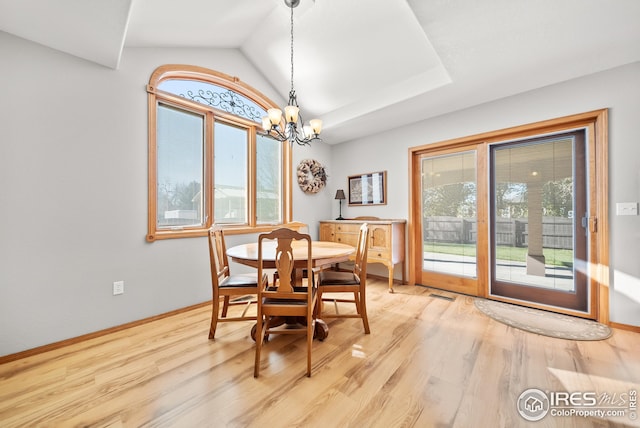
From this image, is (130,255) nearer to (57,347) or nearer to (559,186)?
(57,347)

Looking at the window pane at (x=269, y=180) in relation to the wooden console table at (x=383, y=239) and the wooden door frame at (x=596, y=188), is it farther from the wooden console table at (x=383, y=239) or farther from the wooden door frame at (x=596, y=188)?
the wooden door frame at (x=596, y=188)

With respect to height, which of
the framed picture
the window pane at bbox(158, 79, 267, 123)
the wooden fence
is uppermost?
the window pane at bbox(158, 79, 267, 123)

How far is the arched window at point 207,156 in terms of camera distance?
2.59 metres

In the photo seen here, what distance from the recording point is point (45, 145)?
1904mm

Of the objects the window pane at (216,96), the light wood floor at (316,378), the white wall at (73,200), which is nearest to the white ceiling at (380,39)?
the white wall at (73,200)

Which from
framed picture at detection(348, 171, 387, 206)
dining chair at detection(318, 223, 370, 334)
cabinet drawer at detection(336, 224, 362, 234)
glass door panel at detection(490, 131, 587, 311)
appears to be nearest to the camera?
dining chair at detection(318, 223, 370, 334)

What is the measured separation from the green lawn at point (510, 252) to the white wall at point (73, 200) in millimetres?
3142

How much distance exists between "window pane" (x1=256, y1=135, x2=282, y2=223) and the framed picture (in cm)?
135

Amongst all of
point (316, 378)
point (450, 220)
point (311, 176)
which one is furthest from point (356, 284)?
point (311, 176)

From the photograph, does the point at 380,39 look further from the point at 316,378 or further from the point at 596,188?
the point at 316,378

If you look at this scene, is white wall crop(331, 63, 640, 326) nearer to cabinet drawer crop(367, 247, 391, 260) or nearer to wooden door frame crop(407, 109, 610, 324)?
wooden door frame crop(407, 109, 610, 324)

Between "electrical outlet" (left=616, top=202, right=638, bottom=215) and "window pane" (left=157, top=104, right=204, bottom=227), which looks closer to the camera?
"electrical outlet" (left=616, top=202, right=638, bottom=215)

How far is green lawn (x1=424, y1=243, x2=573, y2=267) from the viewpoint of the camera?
2.56 meters

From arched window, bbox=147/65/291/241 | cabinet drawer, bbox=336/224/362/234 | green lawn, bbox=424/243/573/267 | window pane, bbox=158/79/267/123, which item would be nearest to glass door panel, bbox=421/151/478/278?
green lawn, bbox=424/243/573/267
